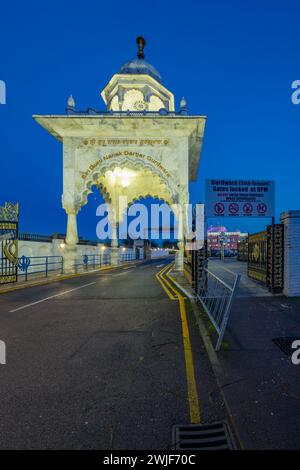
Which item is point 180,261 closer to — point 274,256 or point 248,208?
point 274,256

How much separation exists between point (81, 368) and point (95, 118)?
17.8 meters

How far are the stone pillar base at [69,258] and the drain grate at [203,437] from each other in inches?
684

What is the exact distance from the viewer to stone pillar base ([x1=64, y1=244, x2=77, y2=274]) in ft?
61.6

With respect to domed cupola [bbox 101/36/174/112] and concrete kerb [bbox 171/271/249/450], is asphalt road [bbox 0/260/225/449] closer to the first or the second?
concrete kerb [bbox 171/271/249/450]

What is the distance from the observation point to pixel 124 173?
25875mm

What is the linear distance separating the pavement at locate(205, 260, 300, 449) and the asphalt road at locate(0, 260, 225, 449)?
0.29 meters

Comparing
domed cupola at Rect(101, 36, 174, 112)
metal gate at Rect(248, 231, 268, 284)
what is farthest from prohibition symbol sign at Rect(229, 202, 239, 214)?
domed cupola at Rect(101, 36, 174, 112)

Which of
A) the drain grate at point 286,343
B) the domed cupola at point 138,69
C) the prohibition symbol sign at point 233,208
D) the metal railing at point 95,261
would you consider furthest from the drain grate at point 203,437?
the domed cupola at point 138,69

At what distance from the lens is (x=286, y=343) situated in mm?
4680

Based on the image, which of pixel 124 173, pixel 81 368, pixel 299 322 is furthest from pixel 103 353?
pixel 124 173

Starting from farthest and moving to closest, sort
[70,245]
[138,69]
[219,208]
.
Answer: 1. [138,69]
2. [70,245]
3. [219,208]

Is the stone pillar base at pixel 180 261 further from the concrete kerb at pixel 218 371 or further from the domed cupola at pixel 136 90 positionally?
the domed cupola at pixel 136 90

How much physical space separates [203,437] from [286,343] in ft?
9.92

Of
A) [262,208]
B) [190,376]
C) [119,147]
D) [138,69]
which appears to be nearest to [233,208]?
[262,208]
